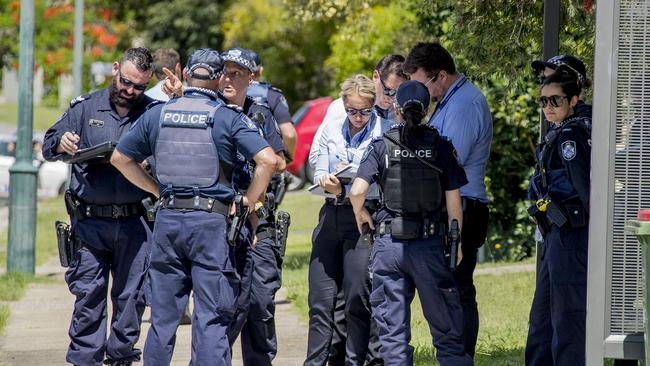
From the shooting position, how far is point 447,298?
6598 millimetres

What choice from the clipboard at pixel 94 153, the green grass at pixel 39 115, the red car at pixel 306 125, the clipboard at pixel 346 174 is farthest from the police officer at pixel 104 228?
the green grass at pixel 39 115

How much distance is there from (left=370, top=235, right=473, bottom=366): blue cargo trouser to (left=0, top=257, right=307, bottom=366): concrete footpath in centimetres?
184

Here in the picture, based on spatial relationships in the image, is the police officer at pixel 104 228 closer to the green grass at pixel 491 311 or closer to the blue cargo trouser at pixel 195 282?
the blue cargo trouser at pixel 195 282

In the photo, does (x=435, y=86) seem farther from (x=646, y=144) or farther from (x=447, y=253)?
(x=646, y=144)

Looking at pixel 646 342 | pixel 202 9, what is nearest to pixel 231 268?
pixel 646 342

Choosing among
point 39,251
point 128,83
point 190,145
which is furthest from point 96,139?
point 39,251

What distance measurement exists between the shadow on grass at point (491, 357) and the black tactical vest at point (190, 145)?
2309mm

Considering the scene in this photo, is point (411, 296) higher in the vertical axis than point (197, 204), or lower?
lower

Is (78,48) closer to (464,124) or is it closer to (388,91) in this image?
(388,91)

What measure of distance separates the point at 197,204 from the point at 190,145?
1.03 ft

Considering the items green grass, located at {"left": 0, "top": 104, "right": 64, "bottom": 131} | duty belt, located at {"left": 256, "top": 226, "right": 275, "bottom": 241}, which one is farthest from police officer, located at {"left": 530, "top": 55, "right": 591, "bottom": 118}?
green grass, located at {"left": 0, "top": 104, "right": 64, "bottom": 131}

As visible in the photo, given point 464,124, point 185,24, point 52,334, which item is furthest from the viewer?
point 185,24

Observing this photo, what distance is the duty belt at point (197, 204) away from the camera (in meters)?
6.54

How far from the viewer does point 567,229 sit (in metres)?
6.36
